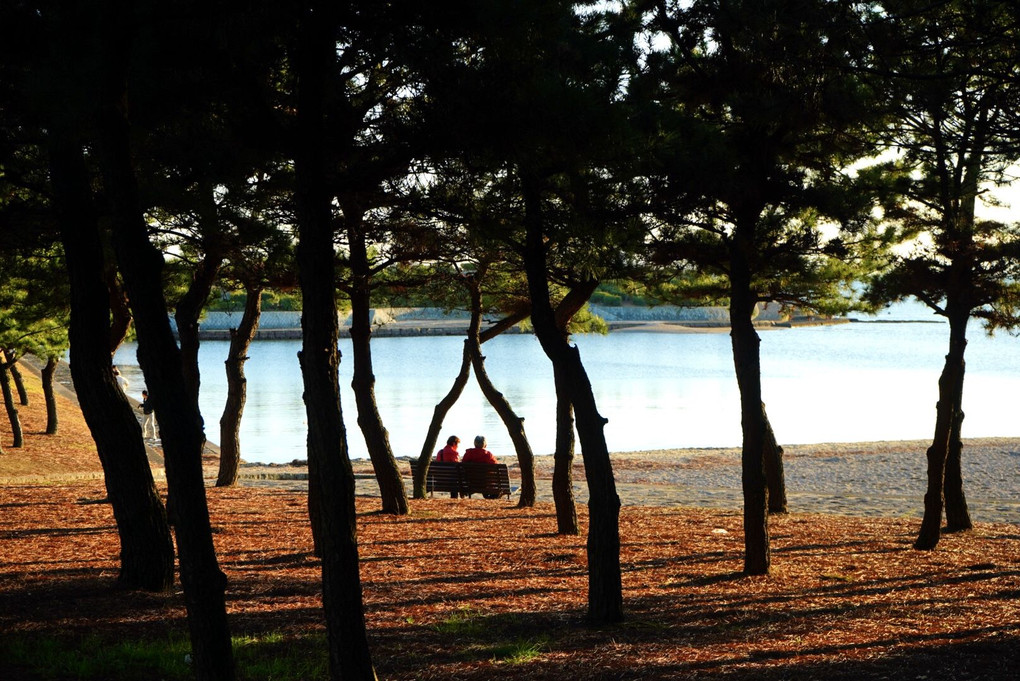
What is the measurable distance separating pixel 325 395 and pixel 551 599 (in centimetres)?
388

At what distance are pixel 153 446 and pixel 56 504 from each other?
1283cm

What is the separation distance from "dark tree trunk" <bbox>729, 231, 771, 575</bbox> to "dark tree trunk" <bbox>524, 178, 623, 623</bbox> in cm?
→ 207

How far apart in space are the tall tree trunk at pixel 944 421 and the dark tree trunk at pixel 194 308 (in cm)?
767

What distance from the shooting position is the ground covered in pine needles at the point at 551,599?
6.16 m

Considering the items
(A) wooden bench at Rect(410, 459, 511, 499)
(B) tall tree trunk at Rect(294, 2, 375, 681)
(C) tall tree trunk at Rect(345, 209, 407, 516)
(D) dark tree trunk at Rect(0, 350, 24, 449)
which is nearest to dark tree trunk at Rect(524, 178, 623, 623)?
(B) tall tree trunk at Rect(294, 2, 375, 681)

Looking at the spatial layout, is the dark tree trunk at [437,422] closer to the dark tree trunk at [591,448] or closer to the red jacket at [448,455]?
the red jacket at [448,455]

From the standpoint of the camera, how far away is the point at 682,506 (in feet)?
52.5

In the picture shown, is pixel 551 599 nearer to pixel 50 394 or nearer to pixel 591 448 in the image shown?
pixel 591 448

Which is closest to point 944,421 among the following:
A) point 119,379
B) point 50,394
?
point 50,394

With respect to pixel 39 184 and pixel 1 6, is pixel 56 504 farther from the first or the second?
pixel 1 6

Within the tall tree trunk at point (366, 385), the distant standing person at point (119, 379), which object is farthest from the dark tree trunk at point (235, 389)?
the tall tree trunk at point (366, 385)

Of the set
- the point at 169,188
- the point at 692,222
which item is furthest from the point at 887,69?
the point at 169,188

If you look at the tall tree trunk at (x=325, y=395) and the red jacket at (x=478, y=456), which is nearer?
the tall tree trunk at (x=325, y=395)

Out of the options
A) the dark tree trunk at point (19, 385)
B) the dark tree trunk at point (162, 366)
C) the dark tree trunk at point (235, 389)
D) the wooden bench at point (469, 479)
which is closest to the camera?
the dark tree trunk at point (162, 366)
